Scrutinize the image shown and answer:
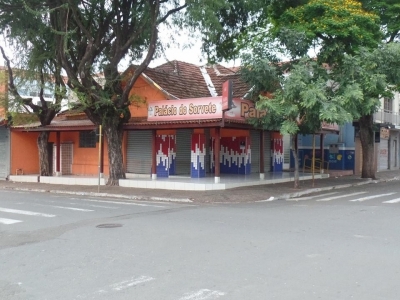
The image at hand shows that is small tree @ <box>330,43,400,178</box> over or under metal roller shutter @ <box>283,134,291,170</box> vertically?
over

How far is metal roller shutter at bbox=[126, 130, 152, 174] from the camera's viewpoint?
2552 cm

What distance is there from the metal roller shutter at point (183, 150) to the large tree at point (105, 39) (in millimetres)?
3494

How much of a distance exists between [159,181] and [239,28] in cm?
851

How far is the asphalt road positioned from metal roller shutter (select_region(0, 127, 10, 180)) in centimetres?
1631

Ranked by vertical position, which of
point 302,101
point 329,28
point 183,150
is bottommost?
point 183,150

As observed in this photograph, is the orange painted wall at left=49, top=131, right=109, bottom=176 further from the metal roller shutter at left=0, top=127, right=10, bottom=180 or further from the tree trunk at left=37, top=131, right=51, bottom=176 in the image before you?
the metal roller shutter at left=0, top=127, right=10, bottom=180

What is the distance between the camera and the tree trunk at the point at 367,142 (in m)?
26.0

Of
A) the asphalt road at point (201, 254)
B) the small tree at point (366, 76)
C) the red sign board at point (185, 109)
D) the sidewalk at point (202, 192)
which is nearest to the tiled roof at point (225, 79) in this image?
the red sign board at point (185, 109)

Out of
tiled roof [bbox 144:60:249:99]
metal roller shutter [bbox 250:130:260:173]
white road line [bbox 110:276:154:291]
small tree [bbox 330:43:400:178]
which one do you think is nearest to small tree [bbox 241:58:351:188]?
small tree [bbox 330:43:400:178]

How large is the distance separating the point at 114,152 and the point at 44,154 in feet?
21.9

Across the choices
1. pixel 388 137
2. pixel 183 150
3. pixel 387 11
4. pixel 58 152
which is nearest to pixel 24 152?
pixel 58 152

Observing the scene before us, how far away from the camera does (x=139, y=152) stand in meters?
25.9

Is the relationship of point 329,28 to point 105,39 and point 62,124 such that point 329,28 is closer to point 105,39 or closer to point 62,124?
point 105,39

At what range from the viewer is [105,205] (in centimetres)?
1588
